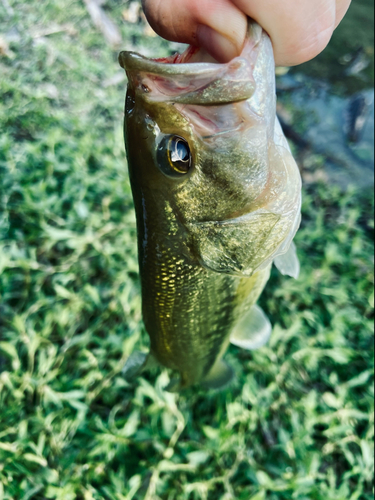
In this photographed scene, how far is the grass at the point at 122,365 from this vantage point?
200cm

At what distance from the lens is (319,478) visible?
6.88 ft

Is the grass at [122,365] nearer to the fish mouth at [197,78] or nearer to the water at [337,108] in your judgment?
the water at [337,108]

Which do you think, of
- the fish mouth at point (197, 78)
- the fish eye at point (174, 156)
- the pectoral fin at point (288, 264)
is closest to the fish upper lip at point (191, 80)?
the fish mouth at point (197, 78)

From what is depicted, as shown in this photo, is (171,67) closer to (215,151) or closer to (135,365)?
(215,151)

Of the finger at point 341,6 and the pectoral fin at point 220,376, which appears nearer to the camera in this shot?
the finger at point 341,6

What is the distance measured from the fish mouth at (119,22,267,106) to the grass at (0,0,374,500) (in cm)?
180

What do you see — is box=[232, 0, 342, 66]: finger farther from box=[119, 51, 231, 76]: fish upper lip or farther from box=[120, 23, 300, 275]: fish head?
box=[119, 51, 231, 76]: fish upper lip

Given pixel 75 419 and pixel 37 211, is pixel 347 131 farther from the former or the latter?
pixel 75 419

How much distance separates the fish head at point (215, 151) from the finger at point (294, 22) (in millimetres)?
36

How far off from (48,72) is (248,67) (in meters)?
4.21

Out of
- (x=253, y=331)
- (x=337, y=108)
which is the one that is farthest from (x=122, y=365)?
(x=337, y=108)

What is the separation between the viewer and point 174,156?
3.04 feet

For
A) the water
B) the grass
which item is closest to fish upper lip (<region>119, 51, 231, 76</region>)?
the grass

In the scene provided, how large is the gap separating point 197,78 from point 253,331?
131cm
